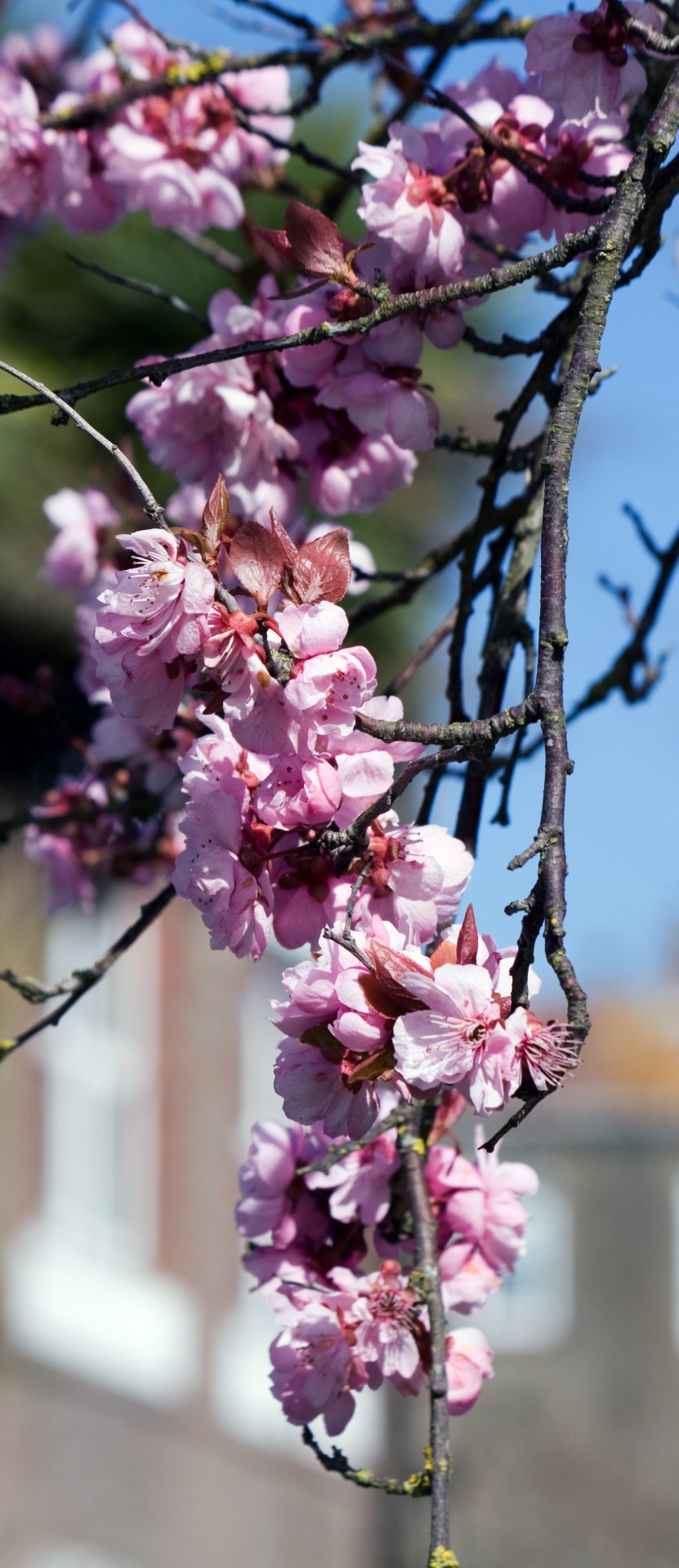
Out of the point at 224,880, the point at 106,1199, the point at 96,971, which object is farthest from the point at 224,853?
the point at 106,1199

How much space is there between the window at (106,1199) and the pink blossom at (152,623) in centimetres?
1090

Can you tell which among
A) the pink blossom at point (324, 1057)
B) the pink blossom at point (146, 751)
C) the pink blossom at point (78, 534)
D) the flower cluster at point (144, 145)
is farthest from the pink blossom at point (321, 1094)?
the pink blossom at point (78, 534)

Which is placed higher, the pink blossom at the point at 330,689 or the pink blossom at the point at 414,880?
the pink blossom at the point at 330,689

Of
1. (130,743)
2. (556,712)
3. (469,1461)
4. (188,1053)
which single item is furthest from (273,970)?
(556,712)

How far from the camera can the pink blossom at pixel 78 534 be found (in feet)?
6.57

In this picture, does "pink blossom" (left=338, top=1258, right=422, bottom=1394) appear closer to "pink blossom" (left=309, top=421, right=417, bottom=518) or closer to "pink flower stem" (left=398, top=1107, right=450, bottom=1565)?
"pink flower stem" (left=398, top=1107, right=450, bottom=1565)

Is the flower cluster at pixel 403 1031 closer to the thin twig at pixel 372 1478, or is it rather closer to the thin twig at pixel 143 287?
the thin twig at pixel 372 1478

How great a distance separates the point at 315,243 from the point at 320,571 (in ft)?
1.03

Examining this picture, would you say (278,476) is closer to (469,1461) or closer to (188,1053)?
(188,1053)

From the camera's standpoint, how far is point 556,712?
0.79 metres

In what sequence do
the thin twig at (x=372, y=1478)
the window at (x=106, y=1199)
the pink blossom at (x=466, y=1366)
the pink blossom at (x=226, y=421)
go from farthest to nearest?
1. the window at (x=106, y=1199)
2. the pink blossom at (x=226, y=421)
3. the pink blossom at (x=466, y=1366)
4. the thin twig at (x=372, y=1478)

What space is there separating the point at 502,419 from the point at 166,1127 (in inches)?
460

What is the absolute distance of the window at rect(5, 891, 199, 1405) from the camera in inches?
469

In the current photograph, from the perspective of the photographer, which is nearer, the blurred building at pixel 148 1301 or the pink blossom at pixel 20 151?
the pink blossom at pixel 20 151
